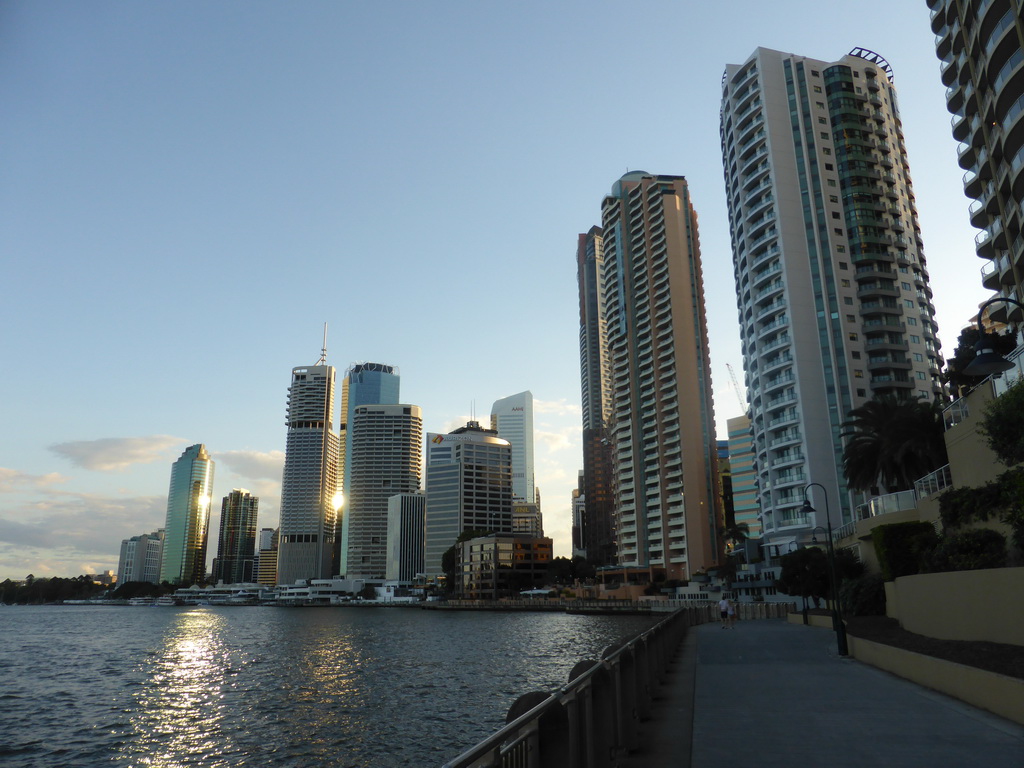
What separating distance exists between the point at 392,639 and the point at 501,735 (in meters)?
81.3

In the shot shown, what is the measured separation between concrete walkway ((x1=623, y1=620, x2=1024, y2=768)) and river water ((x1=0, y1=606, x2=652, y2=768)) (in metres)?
4.87

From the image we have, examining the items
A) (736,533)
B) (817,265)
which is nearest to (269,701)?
(817,265)

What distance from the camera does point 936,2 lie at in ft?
227

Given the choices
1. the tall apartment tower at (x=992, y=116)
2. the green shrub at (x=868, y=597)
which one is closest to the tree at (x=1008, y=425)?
the green shrub at (x=868, y=597)

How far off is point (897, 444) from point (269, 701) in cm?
4596

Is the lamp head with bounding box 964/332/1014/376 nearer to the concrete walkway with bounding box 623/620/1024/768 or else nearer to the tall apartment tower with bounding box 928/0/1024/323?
the concrete walkway with bounding box 623/620/1024/768

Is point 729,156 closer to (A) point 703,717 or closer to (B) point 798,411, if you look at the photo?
(B) point 798,411

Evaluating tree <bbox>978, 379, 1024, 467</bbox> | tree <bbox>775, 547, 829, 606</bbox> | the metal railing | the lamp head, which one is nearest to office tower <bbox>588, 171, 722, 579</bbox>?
tree <bbox>775, 547, 829, 606</bbox>

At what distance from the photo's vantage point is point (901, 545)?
112 feet

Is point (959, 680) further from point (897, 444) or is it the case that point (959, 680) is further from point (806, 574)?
point (806, 574)

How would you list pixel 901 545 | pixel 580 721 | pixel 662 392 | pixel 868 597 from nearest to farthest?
1. pixel 580 721
2. pixel 901 545
3. pixel 868 597
4. pixel 662 392

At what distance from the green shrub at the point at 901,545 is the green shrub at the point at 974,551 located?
8673 millimetres

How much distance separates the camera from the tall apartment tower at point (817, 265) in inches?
3863

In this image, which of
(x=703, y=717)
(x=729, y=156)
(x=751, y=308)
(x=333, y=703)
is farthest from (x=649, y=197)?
(x=703, y=717)
